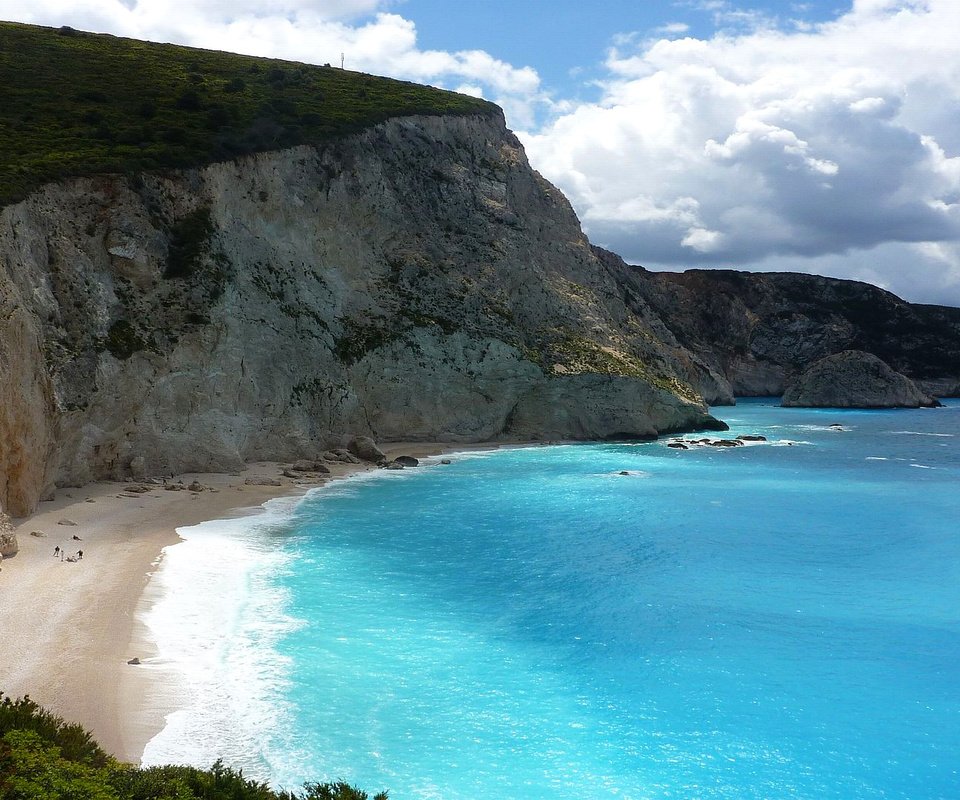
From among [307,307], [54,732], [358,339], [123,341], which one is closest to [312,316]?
[307,307]

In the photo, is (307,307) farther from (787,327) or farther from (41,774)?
(787,327)

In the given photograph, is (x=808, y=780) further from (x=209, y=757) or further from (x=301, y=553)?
(x=301, y=553)

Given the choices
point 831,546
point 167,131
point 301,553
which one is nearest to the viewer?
point 301,553

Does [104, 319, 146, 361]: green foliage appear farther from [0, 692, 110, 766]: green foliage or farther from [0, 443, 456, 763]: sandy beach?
[0, 692, 110, 766]: green foliage

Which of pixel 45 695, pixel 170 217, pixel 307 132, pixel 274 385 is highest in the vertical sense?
pixel 307 132

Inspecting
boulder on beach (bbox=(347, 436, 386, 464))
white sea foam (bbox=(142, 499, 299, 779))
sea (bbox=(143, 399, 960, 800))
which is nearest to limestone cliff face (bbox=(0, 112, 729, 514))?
boulder on beach (bbox=(347, 436, 386, 464))

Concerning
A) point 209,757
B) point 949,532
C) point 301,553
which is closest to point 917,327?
point 949,532
